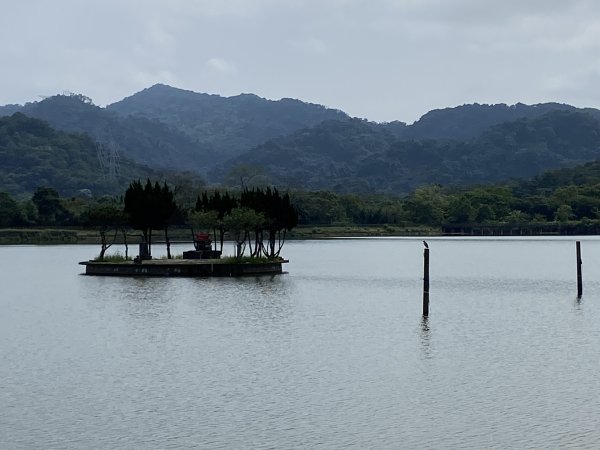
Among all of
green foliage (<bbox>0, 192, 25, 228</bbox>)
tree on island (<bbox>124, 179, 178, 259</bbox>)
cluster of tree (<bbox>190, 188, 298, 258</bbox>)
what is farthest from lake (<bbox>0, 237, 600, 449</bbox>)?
green foliage (<bbox>0, 192, 25, 228</bbox>)

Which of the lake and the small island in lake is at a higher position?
the small island in lake

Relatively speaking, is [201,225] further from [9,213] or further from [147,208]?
[9,213]

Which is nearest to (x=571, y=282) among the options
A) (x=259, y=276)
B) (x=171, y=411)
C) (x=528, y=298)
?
(x=528, y=298)

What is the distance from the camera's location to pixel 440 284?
296 ft

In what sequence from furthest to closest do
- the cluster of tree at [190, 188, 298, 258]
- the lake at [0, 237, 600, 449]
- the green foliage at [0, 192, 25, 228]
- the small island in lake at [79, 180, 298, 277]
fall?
1. the green foliage at [0, 192, 25, 228]
2. the cluster of tree at [190, 188, 298, 258]
3. the small island in lake at [79, 180, 298, 277]
4. the lake at [0, 237, 600, 449]

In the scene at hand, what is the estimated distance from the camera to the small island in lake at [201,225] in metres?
89.6

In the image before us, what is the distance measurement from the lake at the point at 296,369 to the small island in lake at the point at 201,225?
10.1 m

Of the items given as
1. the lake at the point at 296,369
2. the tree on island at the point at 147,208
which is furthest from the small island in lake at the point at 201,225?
the lake at the point at 296,369

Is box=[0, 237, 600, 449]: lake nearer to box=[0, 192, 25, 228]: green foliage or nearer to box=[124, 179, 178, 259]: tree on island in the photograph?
box=[124, 179, 178, 259]: tree on island

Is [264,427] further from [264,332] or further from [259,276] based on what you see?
[259,276]

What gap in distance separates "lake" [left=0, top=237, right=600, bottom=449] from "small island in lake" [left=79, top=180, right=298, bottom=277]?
33.1ft

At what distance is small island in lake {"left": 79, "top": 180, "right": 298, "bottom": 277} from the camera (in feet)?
294

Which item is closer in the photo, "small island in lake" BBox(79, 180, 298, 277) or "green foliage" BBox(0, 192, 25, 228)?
"small island in lake" BBox(79, 180, 298, 277)

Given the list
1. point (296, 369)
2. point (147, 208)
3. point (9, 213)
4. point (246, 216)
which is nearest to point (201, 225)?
point (147, 208)
